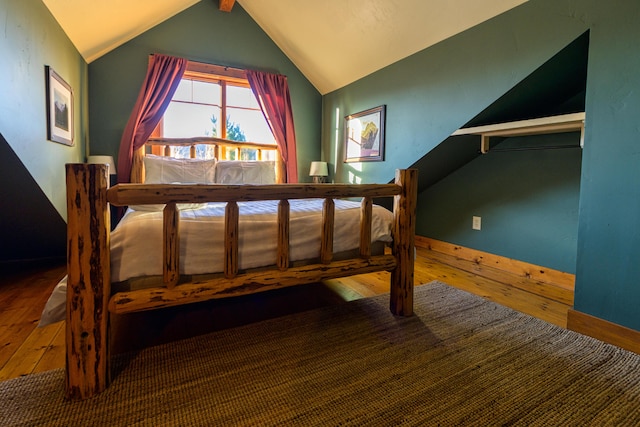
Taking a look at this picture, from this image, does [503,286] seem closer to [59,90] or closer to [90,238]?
[90,238]

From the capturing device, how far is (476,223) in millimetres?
3023

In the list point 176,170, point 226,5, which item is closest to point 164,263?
point 176,170

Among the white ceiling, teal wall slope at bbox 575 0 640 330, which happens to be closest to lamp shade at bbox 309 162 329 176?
the white ceiling

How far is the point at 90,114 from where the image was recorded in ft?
10.6

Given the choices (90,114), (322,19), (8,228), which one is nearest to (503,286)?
(322,19)

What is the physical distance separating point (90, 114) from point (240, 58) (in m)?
1.78

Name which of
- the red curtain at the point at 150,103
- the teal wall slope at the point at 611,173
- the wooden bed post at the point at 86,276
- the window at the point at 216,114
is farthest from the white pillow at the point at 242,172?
the teal wall slope at the point at 611,173

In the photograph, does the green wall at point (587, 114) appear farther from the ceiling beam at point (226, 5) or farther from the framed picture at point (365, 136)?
the ceiling beam at point (226, 5)

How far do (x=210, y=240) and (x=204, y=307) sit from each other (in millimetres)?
788

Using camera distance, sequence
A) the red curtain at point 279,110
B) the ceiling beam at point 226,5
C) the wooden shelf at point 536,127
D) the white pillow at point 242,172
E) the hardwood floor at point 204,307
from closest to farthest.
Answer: the hardwood floor at point 204,307
the wooden shelf at point 536,127
the white pillow at point 242,172
the ceiling beam at point 226,5
the red curtain at point 279,110

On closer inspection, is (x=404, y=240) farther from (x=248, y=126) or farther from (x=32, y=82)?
(x=248, y=126)

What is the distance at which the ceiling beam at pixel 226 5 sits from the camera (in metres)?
3.50

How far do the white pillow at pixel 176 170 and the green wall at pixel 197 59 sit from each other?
0.79 metres

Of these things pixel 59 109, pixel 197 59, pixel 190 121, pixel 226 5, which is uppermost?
pixel 226 5
